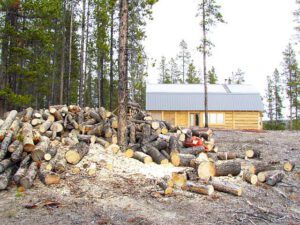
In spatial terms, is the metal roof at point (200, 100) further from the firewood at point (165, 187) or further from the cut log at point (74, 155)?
the firewood at point (165, 187)

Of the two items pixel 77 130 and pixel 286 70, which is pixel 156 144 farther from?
pixel 286 70

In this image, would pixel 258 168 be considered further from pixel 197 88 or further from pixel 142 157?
pixel 197 88

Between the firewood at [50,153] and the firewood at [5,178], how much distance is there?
0.87 metres

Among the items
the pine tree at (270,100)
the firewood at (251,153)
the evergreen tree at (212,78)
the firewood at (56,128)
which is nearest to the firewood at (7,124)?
the firewood at (56,128)

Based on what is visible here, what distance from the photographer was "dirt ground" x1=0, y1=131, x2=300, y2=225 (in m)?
5.62

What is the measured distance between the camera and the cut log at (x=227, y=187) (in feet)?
23.0

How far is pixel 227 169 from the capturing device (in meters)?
8.04

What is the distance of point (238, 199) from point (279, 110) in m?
47.3

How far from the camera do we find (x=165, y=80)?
53875mm

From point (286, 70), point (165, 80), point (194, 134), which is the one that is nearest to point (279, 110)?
point (286, 70)

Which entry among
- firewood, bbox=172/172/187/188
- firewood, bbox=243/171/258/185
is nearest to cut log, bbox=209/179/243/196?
firewood, bbox=172/172/187/188

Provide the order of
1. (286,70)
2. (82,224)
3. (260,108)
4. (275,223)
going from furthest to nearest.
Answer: (286,70)
(260,108)
(275,223)
(82,224)

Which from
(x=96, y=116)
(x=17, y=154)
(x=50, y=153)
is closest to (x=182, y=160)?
(x=50, y=153)

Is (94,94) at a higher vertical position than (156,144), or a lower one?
higher
